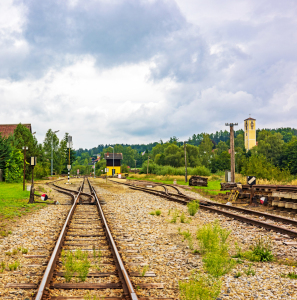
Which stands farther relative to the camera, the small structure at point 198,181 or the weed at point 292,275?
the small structure at point 198,181

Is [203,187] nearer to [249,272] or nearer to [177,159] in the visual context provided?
[249,272]

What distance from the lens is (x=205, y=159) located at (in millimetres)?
103750

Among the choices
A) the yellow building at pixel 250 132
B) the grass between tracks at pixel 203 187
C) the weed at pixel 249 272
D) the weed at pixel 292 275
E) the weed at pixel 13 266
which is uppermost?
the yellow building at pixel 250 132

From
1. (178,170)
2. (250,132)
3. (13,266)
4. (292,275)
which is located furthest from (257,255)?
(250,132)

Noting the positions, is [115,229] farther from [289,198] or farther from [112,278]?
[289,198]

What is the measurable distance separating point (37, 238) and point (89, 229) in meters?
1.60

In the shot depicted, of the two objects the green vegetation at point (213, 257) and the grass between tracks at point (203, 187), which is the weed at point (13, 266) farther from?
the grass between tracks at point (203, 187)

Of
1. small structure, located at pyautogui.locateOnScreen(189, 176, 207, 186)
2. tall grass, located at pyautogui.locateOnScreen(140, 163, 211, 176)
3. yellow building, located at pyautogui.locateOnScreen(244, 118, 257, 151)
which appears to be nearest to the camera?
small structure, located at pyautogui.locateOnScreen(189, 176, 207, 186)

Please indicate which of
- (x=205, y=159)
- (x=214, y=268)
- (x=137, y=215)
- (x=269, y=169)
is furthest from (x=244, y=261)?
Result: (x=205, y=159)

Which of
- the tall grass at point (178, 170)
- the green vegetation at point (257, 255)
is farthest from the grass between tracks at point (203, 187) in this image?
the green vegetation at point (257, 255)

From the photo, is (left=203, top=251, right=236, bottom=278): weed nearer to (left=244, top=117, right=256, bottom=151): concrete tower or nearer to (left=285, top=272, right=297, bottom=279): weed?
(left=285, top=272, right=297, bottom=279): weed

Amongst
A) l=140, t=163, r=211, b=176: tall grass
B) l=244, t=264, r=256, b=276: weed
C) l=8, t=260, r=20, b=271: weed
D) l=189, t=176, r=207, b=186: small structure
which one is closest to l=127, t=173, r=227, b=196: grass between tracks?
l=189, t=176, r=207, b=186: small structure

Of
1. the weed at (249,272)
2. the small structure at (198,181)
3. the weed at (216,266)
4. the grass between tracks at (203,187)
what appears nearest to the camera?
the weed at (216,266)

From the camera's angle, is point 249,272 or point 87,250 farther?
point 87,250
